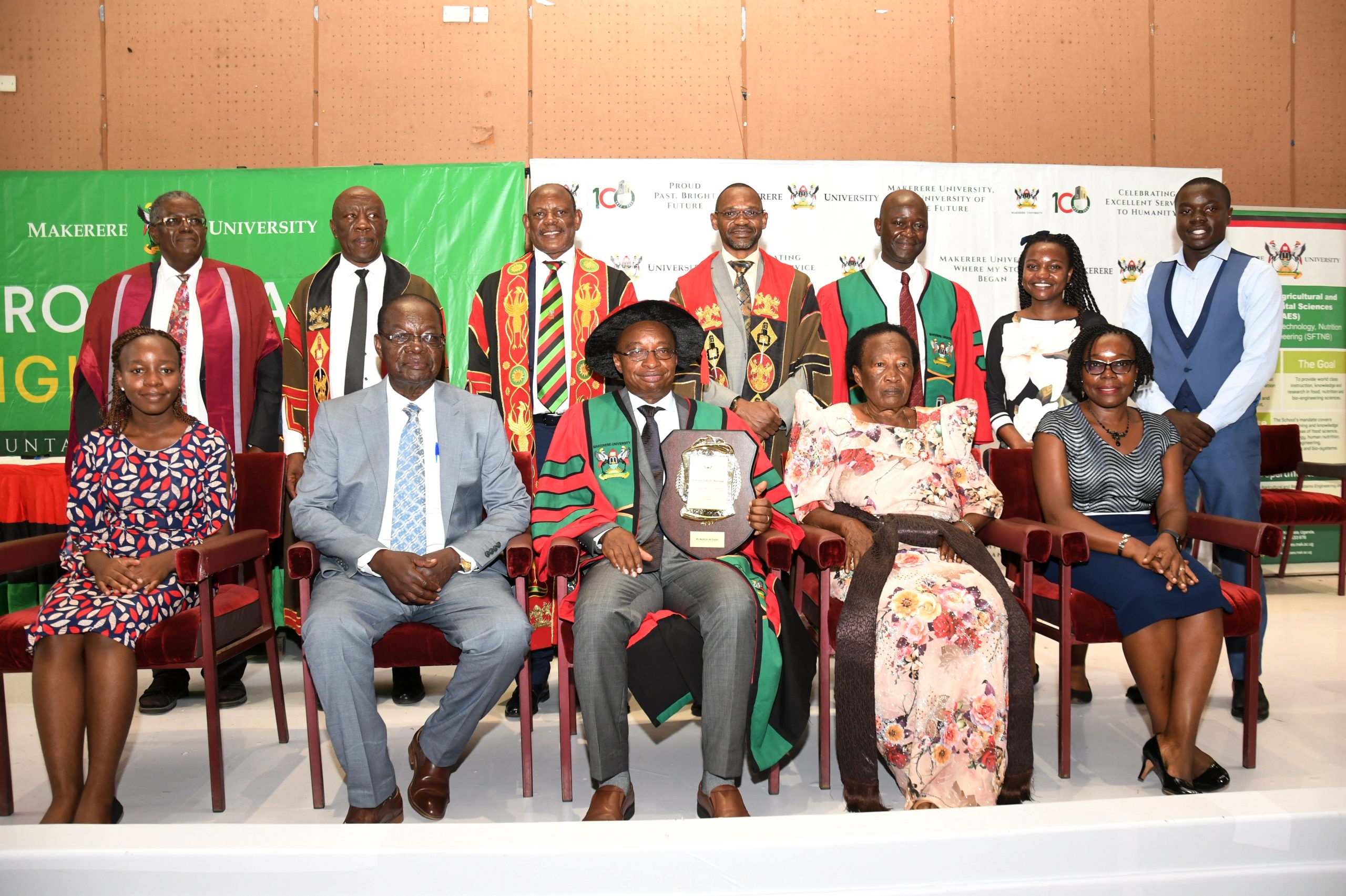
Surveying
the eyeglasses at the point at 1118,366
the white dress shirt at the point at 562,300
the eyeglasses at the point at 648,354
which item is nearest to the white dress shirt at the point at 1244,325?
the eyeglasses at the point at 1118,366

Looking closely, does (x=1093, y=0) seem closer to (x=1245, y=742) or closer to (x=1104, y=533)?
(x=1104, y=533)

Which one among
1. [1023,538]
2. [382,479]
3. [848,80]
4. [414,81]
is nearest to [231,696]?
[382,479]

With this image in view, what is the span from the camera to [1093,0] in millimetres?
5895

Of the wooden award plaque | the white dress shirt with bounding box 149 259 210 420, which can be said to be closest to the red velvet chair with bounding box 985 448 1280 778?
the wooden award plaque

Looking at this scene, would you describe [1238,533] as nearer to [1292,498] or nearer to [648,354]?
[648,354]

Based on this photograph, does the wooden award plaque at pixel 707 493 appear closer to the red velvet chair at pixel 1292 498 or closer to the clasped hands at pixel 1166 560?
the clasped hands at pixel 1166 560

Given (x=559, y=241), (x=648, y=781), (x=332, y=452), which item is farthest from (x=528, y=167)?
(x=648, y=781)

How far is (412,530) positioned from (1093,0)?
5553 mm

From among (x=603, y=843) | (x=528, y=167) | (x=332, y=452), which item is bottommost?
(x=603, y=843)

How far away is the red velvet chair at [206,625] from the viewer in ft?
8.50

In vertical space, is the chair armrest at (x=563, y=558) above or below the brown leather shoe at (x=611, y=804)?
above

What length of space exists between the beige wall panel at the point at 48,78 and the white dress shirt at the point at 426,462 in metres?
4.03

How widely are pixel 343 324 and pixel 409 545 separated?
4.15 feet

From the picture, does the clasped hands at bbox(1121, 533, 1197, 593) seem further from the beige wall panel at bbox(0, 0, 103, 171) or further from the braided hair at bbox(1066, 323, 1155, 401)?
→ the beige wall panel at bbox(0, 0, 103, 171)
